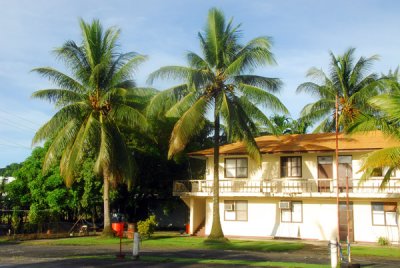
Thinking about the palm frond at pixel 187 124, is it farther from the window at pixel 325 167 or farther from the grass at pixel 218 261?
the window at pixel 325 167

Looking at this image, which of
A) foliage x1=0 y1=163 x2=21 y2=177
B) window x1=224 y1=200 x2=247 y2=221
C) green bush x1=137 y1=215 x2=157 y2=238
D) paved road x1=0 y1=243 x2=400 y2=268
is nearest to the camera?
paved road x1=0 y1=243 x2=400 y2=268

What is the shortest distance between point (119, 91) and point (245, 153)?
9067mm

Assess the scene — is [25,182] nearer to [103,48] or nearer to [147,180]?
[147,180]

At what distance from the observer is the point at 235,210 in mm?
32281

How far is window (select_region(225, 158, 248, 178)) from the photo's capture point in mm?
32469

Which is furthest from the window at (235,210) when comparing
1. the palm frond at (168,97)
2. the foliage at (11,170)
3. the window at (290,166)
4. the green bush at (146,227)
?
the foliage at (11,170)

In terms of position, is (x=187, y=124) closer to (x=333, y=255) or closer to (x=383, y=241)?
(x=333, y=255)

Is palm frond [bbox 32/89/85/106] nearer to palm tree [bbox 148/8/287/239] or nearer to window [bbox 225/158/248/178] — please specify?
palm tree [bbox 148/8/287/239]

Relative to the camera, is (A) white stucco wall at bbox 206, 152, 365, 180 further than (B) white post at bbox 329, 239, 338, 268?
Yes

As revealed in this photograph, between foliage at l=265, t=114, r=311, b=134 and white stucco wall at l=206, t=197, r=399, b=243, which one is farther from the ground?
foliage at l=265, t=114, r=311, b=134

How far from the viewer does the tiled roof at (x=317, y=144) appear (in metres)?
29.3

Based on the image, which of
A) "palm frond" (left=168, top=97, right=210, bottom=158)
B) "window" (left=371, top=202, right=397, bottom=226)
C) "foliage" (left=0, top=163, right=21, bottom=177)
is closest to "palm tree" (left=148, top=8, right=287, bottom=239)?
"palm frond" (left=168, top=97, right=210, bottom=158)

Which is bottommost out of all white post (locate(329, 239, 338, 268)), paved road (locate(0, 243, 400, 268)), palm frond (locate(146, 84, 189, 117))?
paved road (locate(0, 243, 400, 268))

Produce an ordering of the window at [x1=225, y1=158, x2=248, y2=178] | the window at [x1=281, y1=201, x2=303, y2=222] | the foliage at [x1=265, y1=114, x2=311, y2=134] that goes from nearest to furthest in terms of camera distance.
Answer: the window at [x1=281, y1=201, x2=303, y2=222] → the window at [x1=225, y1=158, x2=248, y2=178] → the foliage at [x1=265, y1=114, x2=311, y2=134]
